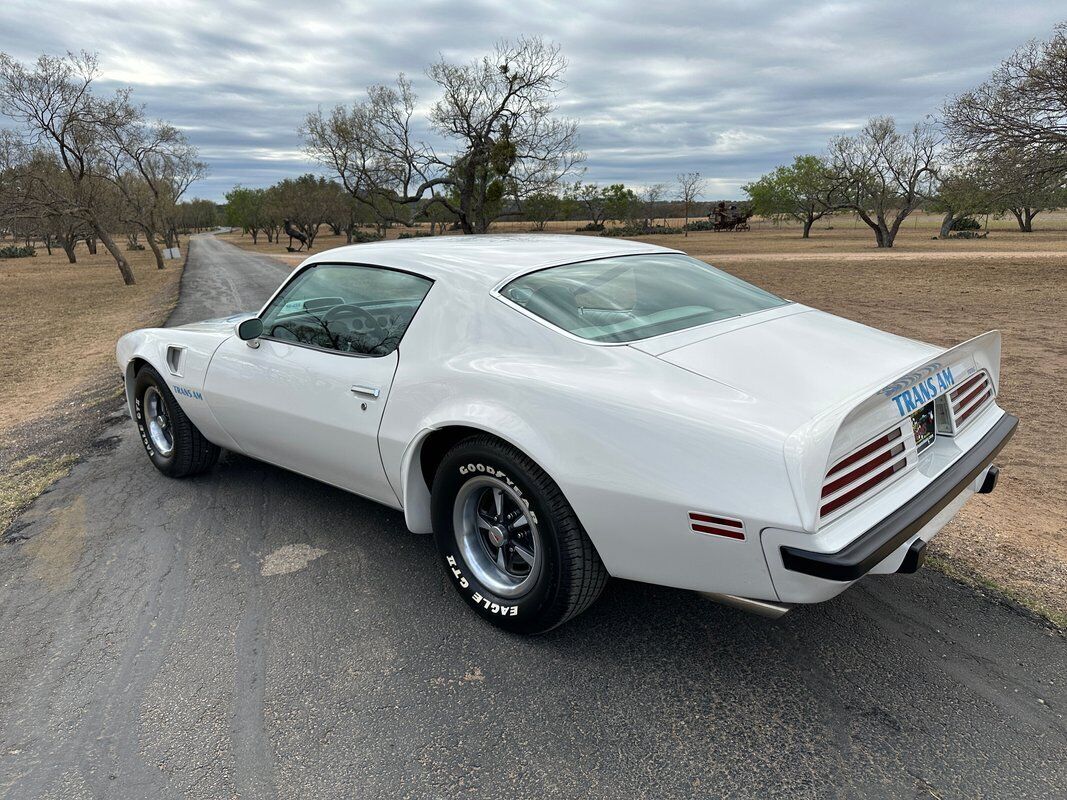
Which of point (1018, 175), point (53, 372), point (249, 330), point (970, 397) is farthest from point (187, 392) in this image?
point (1018, 175)

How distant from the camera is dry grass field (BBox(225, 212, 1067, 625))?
10.5 ft

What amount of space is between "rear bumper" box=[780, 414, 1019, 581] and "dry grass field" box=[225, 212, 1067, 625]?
75 cm

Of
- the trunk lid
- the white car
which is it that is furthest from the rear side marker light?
the trunk lid

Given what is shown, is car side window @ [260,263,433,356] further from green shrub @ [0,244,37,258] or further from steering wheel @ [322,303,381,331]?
green shrub @ [0,244,37,258]

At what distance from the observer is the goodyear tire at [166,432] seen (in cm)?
418

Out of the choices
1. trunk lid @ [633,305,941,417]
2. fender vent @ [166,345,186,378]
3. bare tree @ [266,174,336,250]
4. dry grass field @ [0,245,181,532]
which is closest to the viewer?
trunk lid @ [633,305,941,417]

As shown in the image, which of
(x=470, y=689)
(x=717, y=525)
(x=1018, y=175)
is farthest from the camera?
(x=1018, y=175)

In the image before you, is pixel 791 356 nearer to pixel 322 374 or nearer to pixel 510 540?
pixel 510 540

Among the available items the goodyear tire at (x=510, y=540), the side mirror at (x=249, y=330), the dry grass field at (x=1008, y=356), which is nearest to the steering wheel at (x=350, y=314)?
the side mirror at (x=249, y=330)

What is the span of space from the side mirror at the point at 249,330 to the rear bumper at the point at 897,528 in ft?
8.96

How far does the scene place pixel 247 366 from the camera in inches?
141

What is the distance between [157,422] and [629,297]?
3252 millimetres

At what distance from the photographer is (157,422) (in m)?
4.50

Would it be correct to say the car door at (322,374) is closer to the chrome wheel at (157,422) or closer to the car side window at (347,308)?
the car side window at (347,308)
